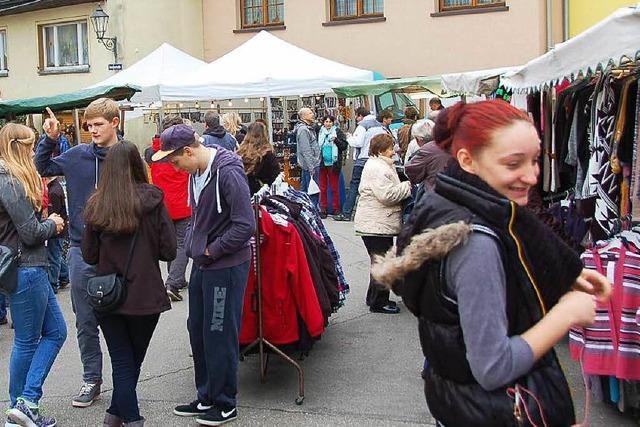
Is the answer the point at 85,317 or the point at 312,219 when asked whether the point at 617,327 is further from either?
the point at 85,317

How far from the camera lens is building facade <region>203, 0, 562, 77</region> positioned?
1677 centimetres

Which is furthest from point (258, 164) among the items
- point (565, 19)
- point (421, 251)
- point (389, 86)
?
point (565, 19)

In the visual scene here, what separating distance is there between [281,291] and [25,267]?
62.1 inches

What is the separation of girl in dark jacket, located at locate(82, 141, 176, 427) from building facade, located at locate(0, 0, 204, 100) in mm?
16899

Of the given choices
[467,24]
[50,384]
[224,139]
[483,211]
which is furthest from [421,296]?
[467,24]

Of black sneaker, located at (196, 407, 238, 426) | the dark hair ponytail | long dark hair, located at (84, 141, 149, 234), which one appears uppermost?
the dark hair ponytail

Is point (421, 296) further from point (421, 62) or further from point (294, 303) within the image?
point (421, 62)

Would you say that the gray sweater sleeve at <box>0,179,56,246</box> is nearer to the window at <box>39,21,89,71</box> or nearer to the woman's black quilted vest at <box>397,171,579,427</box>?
the woman's black quilted vest at <box>397,171,579,427</box>

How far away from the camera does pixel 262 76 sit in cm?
1381

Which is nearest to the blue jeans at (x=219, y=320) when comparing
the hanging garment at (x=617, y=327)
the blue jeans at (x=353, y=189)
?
the hanging garment at (x=617, y=327)

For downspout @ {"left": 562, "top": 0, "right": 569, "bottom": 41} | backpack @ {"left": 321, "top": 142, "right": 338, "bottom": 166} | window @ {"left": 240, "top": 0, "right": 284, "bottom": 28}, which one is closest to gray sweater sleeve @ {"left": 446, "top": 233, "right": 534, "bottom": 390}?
backpack @ {"left": 321, "top": 142, "right": 338, "bottom": 166}

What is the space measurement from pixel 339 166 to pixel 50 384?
29.7ft

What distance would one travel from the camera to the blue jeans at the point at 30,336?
15.2 feet

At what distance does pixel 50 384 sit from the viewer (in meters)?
5.76
